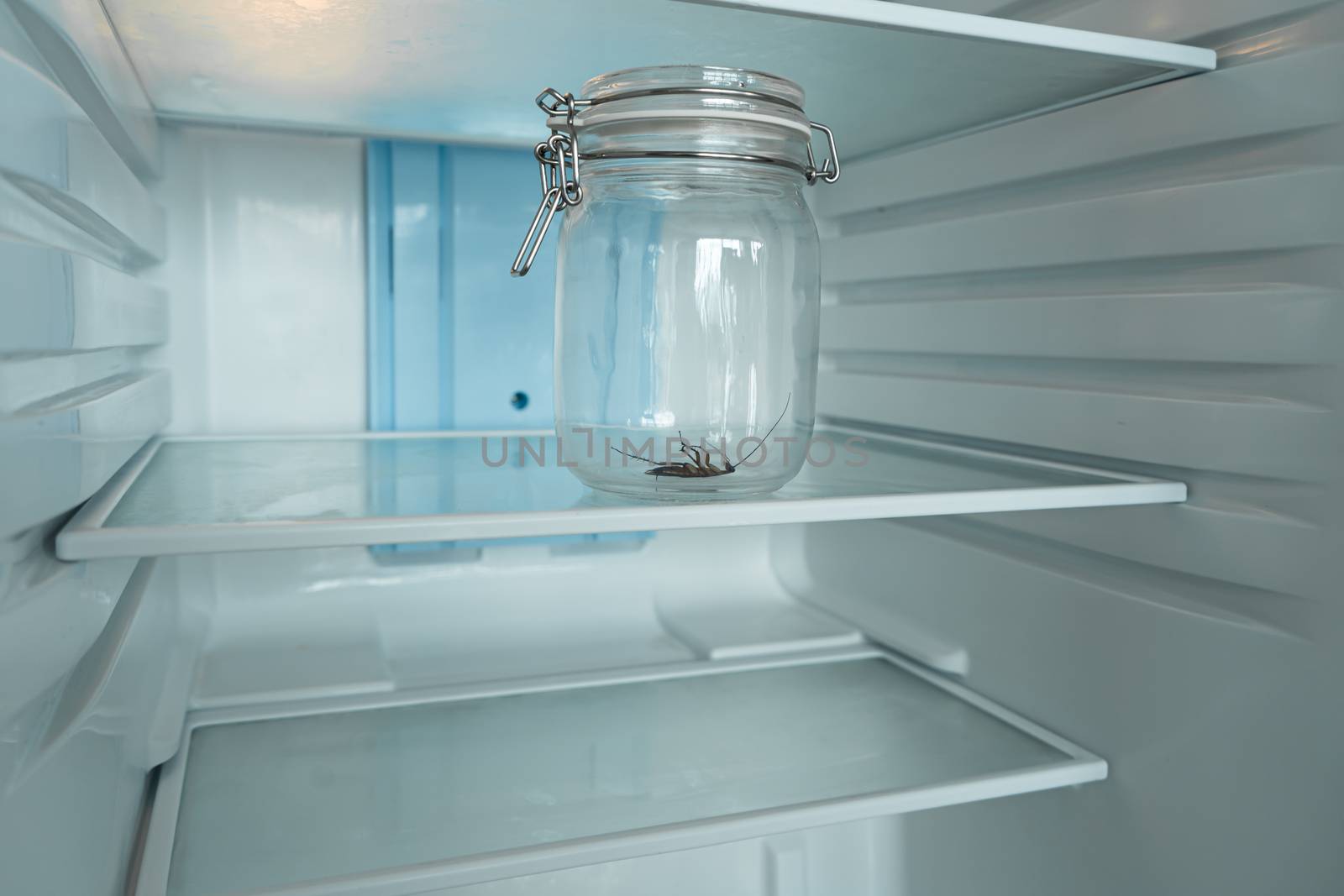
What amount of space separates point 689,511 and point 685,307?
21cm

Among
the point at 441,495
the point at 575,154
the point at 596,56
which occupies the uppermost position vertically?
the point at 596,56

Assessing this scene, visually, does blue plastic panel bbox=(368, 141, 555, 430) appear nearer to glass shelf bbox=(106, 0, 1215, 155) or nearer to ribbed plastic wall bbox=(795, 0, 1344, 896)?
glass shelf bbox=(106, 0, 1215, 155)

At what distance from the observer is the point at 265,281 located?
4.00ft

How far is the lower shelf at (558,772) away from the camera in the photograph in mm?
803

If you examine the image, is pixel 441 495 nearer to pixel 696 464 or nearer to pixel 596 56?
pixel 696 464

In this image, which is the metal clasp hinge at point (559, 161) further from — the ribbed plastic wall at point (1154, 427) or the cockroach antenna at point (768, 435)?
the ribbed plastic wall at point (1154, 427)

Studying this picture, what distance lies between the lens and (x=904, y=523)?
1264 mm

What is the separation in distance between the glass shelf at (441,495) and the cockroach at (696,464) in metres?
0.04

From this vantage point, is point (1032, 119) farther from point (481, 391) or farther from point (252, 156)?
point (252, 156)

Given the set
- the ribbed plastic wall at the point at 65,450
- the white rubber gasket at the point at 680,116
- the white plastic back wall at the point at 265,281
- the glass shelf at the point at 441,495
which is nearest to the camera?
the ribbed plastic wall at the point at 65,450

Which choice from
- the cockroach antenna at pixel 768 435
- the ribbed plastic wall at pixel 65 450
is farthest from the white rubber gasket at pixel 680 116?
the ribbed plastic wall at pixel 65 450

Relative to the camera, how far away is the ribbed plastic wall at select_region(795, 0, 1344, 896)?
79 cm

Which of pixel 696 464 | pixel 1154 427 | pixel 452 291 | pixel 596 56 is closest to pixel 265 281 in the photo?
pixel 452 291

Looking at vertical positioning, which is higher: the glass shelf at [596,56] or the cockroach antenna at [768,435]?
the glass shelf at [596,56]
